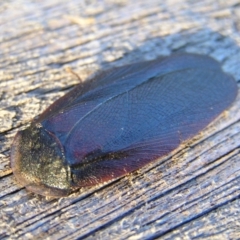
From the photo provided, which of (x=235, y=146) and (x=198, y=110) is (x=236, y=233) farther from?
(x=198, y=110)

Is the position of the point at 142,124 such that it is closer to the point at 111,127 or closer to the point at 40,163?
→ the point at 111,127

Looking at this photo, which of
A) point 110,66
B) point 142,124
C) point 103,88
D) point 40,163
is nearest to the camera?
point 40,163

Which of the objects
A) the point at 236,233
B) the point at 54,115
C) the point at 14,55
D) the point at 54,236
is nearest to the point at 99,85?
the point at 54,115

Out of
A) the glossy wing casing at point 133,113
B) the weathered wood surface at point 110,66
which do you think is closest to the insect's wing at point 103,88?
the glossy wing casing at point 133,113

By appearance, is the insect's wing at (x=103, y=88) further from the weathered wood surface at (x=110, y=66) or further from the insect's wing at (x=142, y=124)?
the weathered wood surface at (x=110, y=66)

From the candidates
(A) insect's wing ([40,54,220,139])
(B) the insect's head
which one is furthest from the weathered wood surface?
(A) insect's wing ([40,54,220,139])

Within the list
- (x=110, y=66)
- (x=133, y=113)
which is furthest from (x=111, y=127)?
(x=110, y=66)

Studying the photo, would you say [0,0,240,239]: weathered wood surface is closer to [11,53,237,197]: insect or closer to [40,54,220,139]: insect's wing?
[11,53,237,197]: insect
